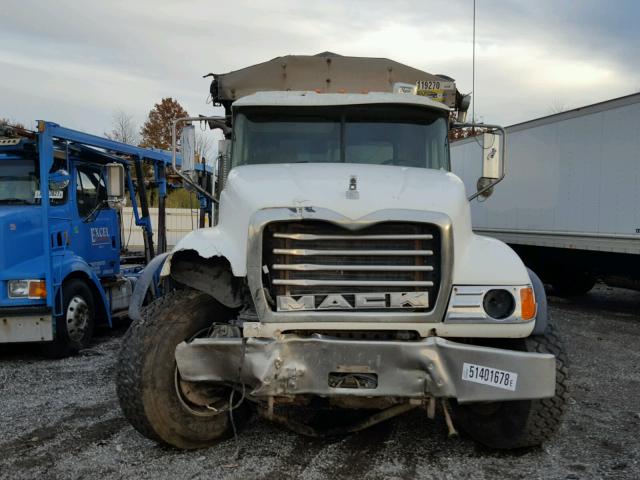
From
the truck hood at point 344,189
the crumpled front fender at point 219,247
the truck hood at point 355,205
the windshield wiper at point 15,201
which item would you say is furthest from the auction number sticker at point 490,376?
the windshield wiper at point 15,201

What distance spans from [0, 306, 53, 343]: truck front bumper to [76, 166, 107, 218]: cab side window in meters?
1.73

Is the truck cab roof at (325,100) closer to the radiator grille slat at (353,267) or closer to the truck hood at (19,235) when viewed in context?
the radiator grille slat at (353,267)

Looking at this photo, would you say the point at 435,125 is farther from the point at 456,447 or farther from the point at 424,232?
the point at 456,447

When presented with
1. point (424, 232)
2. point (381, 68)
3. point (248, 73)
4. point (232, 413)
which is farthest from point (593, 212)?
point (232, 413)

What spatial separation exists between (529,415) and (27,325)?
5592mm

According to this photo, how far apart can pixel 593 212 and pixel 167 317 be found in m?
8.27

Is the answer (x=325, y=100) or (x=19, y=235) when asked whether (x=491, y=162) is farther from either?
(x=19, y=235)

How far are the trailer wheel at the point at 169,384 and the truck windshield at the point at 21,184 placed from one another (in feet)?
13.3

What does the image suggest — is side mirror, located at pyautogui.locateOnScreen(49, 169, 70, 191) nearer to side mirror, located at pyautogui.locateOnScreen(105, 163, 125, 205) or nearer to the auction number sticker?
side mirror, located at pyautogui.locateOnScreen(105, 163, 125, 205)

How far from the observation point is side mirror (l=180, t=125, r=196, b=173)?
5.18m

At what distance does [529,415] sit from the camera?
3.84 metres

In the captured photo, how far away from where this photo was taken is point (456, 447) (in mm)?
4191

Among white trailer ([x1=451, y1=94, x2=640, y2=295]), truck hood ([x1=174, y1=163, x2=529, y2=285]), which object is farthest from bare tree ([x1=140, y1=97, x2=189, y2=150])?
truck hood ([x1=174, y1=163, x2=529, y2=285])

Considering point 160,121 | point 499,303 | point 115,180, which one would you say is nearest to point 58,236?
point 115,180
